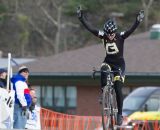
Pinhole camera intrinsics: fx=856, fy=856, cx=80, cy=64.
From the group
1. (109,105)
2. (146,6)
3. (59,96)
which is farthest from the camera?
(146,6)

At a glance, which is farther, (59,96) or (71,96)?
(59,96)

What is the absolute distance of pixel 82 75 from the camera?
3994cm

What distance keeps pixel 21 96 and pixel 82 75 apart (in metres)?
21.1

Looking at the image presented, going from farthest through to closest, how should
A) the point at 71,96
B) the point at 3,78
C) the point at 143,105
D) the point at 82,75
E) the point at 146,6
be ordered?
1. the point at 146,6
2. the point at 71,96
3. the point at 82,75
4. the point at 143,105
5. the point at 3,78

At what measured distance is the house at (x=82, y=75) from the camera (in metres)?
38.8

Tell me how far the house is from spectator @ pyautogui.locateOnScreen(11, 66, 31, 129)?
745 inches

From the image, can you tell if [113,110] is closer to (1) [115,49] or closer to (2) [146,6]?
(1) [115,49]

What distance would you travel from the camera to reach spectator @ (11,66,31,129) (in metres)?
18.8

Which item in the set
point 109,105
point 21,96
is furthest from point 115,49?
point 21,96

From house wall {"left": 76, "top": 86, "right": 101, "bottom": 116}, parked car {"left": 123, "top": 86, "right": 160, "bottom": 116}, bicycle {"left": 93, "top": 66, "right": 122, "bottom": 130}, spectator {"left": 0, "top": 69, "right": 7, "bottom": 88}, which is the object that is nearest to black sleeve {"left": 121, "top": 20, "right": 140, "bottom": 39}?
bicycle {"left": 93, "top": 66, "right": 122, "bottom": 130}

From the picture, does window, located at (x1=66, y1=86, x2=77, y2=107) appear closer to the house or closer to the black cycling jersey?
the house

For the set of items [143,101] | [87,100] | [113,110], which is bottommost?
[113,110]

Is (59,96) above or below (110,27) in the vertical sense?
above

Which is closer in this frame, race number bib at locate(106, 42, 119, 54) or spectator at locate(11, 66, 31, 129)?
race number bib at locate(106, 42, 119, 54)
